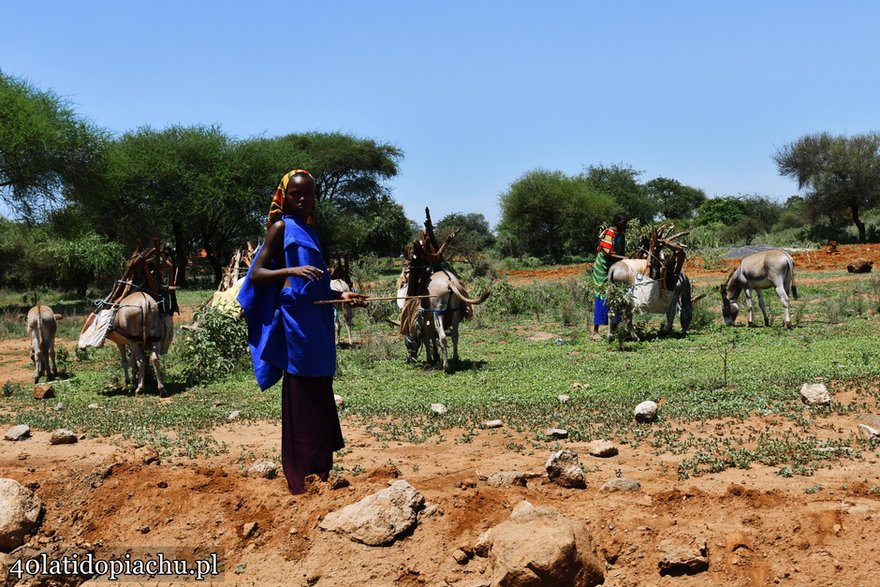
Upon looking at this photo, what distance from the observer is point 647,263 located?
1428 centimetres

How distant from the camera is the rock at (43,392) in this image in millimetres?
11211

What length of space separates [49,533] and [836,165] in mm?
43778

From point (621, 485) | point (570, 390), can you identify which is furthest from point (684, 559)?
point (570, 390)

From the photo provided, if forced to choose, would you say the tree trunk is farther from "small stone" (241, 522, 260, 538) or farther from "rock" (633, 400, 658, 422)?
"small stone" (241, 522, 260, 538)

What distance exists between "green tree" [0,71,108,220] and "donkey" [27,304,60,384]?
14374 mm

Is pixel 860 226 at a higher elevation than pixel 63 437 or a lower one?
higher

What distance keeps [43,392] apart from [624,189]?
46335mm

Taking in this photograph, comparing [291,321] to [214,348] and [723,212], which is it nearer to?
[214,348]

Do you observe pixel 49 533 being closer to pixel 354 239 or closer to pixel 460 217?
pixel 354 239

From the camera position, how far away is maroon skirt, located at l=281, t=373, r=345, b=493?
5375mm

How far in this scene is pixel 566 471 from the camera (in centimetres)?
541

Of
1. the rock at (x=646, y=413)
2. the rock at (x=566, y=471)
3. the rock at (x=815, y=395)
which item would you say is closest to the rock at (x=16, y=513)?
the rock at (x=566, y=471)

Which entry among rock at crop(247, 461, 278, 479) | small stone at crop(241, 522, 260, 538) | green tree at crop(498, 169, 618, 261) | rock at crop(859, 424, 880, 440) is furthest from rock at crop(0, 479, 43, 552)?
green tree at crop(498, 169, 618, 261)

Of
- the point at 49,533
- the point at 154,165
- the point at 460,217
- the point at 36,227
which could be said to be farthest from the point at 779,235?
the point at 49,533
